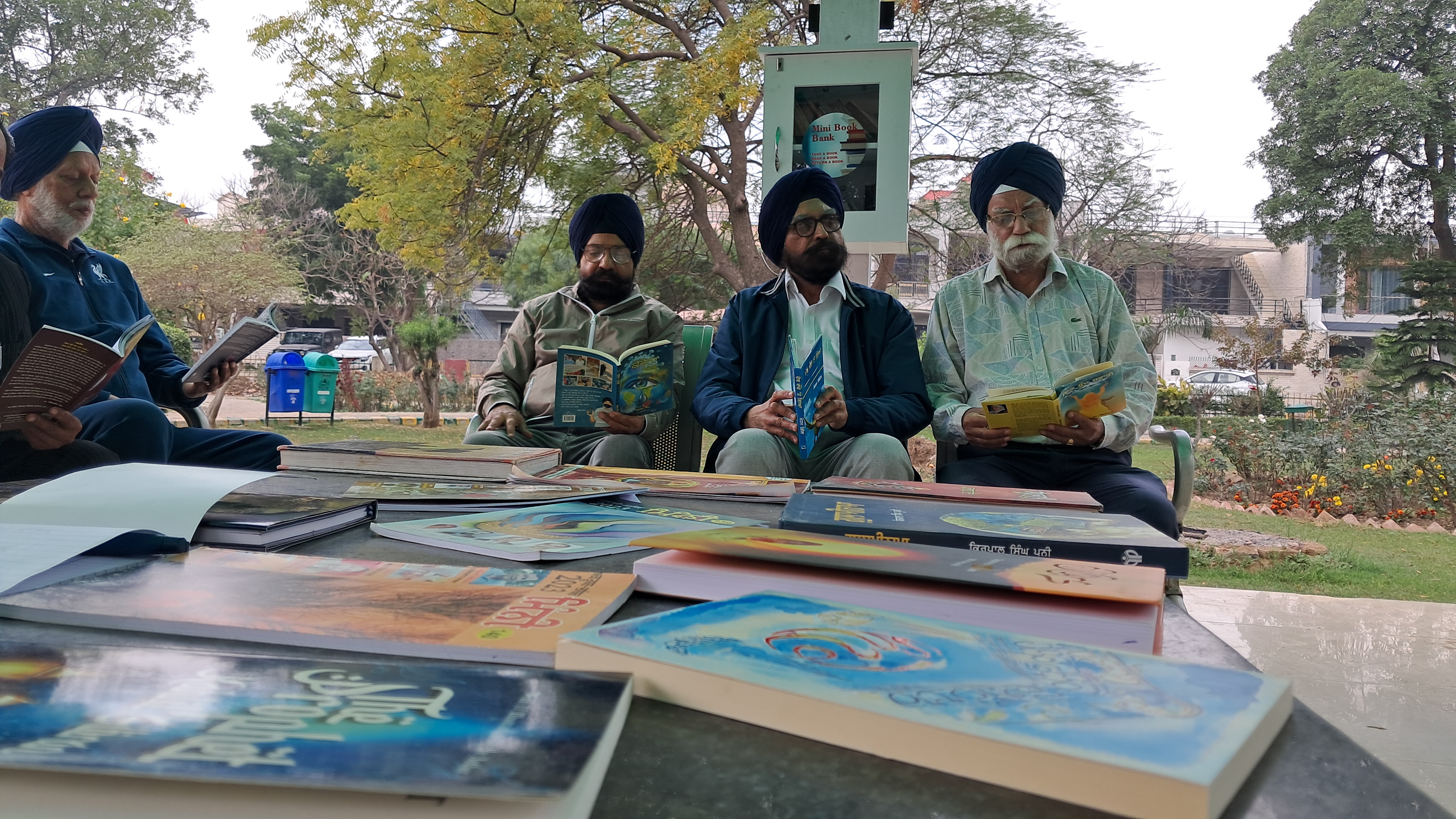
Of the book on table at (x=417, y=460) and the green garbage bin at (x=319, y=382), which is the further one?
the green garbage bin at (x=319, y=382)

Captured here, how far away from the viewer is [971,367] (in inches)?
94.3

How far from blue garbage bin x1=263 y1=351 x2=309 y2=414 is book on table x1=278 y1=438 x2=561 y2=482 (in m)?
9.82

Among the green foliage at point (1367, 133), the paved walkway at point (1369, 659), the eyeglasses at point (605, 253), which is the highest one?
the green foliage at point (1367, 133)

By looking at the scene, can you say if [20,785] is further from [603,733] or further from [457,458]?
[457,458]

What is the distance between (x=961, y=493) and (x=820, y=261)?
1353 millimetres

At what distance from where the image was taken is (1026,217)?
243cm

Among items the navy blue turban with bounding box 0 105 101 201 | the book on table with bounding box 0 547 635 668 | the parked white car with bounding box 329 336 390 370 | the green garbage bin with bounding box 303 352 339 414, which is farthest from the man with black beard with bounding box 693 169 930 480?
the parked white car with bounding box 329 336 390 370

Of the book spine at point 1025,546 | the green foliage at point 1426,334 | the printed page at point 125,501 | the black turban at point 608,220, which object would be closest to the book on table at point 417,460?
the printed page at point 125,501

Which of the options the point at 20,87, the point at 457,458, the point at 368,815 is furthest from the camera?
the point at 20,87

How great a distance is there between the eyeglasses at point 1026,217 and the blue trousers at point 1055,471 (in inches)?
25.5

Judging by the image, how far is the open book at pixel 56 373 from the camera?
1.80 m

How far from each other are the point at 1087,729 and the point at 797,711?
135 mm

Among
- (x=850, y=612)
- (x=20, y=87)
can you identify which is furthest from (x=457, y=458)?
(x=20, y=87)

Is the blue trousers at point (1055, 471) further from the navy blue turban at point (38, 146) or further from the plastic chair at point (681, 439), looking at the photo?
the navy blue turban at point (38, 146)
